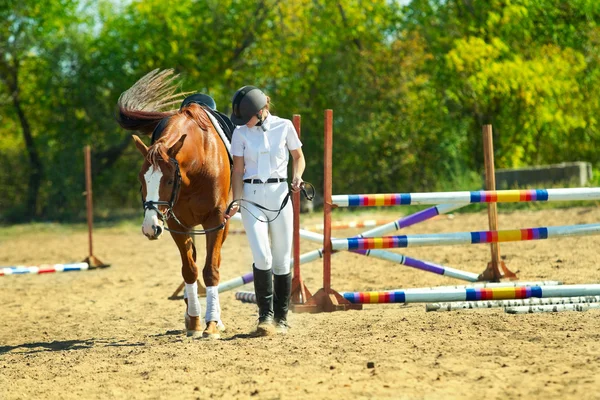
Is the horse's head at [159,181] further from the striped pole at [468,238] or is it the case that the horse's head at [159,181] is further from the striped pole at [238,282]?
the striped pole at [238,282]

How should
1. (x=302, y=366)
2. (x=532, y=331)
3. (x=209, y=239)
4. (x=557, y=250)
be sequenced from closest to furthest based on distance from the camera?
(x=302, y=366) < (x=532, y=331) < (x=209, y=239) < (x=557, y=250)

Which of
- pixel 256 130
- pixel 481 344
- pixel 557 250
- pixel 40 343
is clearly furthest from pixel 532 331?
pixel 557 250

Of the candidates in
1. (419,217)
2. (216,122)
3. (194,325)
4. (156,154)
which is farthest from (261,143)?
(419,217)

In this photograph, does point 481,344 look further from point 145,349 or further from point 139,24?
point 139,24

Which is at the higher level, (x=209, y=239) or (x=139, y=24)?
(x=139, y=24)

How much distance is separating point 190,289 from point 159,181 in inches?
50.1

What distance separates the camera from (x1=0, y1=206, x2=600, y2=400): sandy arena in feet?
16.2

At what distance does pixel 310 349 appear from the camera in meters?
6.05

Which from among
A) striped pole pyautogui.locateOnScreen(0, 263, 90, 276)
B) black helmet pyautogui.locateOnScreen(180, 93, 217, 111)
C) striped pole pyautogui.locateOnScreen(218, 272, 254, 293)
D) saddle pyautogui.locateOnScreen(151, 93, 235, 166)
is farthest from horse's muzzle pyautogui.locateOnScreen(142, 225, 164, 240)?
striped pole pyautogui.locateOnScreen(0, 263, 90, 276)

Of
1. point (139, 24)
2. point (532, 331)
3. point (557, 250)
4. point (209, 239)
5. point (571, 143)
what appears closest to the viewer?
point (532, 331)

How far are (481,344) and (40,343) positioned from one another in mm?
3773

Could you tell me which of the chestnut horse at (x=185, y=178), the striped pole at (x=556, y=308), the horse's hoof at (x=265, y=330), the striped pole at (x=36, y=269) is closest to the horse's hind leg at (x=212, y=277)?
the chestnut horse at (x=185, y=178)

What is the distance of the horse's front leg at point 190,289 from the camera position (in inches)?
288

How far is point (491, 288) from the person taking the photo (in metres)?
6.90
